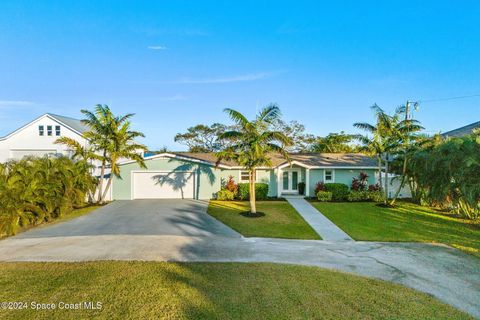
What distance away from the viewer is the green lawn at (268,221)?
33.9ft

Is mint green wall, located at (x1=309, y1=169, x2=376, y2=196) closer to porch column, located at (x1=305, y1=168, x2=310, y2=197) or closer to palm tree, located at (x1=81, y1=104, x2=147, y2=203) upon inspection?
porch column, located at (x1=305, y1=168, x2=310, y2=197)

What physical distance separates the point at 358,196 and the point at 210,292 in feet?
51.6

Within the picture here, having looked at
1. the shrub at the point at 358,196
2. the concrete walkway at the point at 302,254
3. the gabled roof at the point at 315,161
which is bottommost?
the concrete walkway at the point at 302,254

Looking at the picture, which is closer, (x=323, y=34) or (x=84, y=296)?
(x=84, y=296)

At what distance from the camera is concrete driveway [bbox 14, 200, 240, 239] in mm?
10336

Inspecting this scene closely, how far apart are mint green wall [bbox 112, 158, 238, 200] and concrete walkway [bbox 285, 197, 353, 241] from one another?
5683mm

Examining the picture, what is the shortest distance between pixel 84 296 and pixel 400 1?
17.4 metres

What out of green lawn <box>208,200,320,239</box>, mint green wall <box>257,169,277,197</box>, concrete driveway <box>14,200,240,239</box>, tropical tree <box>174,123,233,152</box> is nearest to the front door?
mint green wall <box>257,169,277,197</box>

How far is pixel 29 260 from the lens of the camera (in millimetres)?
7074

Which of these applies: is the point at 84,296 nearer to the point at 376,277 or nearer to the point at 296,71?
the point at 376,277

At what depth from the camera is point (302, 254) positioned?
7.74 meters

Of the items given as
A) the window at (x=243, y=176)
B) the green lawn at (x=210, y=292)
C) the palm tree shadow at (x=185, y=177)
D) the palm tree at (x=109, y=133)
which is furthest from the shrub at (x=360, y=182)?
the palm tree at (x=109, y=133)

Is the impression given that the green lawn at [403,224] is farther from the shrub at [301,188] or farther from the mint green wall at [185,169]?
the mint green wall at [185,169]

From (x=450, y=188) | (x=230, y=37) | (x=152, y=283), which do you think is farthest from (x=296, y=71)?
(x=152, y=283)
